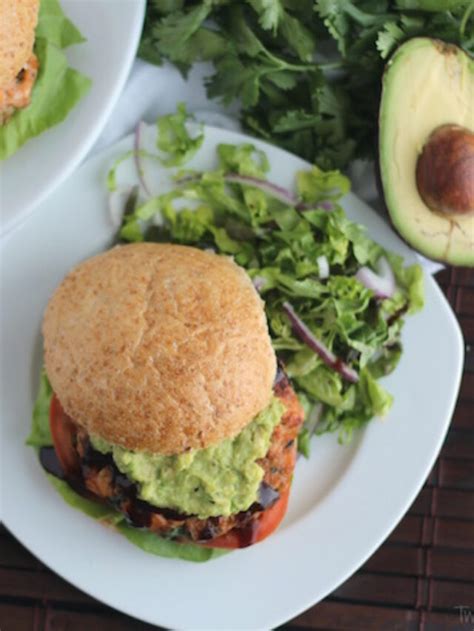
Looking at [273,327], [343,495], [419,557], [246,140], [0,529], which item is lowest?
[419,557]

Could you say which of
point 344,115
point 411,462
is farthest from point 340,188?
point 411,462

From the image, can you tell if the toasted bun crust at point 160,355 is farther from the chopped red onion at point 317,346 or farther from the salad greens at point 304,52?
the salad greens at point 304,52

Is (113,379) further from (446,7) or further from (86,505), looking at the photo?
(446,7)

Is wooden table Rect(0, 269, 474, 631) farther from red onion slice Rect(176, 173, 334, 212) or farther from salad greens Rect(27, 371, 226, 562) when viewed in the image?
red onion slice Rect(176, 173, 334, 212)

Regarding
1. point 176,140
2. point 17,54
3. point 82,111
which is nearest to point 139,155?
point 176,140

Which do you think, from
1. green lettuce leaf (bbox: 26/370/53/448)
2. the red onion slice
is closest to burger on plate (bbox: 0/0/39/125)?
the red onion slice

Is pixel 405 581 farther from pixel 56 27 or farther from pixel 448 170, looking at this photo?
pixel 56 27
